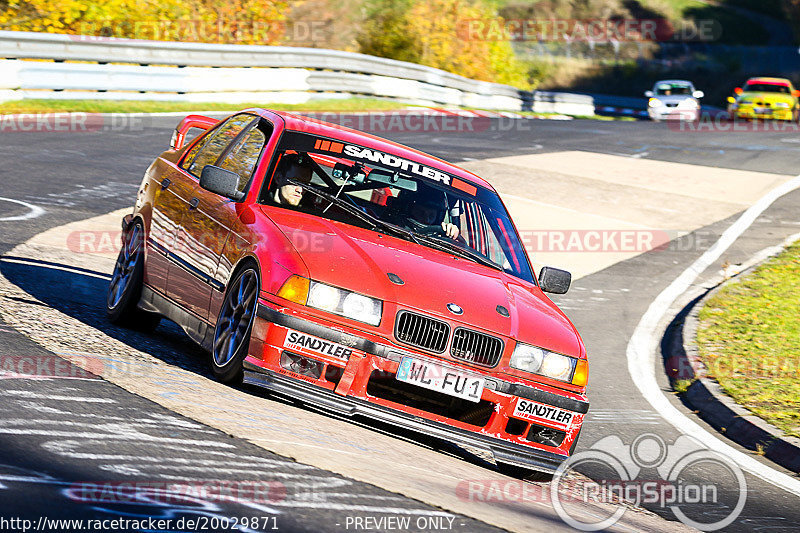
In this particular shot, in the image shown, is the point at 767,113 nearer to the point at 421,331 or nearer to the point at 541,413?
the point at 541,413

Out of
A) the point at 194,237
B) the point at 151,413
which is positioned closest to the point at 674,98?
the point at 194,237

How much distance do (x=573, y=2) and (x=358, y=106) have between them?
46.5 metres

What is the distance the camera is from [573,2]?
70.9 metres

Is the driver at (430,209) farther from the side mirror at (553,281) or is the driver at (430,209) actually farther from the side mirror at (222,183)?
the side mirror at (222,183)

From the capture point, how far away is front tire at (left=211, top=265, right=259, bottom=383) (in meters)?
6.08

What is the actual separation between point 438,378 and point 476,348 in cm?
29

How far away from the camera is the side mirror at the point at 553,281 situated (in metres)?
7.44

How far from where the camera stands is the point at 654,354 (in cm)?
1045

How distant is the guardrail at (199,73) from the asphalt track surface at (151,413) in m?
1.94

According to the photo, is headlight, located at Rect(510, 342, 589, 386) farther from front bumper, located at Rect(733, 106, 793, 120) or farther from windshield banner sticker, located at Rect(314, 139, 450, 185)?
front bumper, located at Rect(733, 106, 793, 120)

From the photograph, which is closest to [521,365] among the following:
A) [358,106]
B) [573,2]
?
[358,106]

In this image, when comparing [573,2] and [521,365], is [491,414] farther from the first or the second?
[573,2]

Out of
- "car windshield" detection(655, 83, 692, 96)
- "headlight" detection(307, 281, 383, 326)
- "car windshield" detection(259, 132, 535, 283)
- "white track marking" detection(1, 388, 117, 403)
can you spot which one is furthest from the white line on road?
"car windshield" detection(655, 83, 692, 96)

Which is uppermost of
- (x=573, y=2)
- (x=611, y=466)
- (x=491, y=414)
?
(x=573, y=2)
